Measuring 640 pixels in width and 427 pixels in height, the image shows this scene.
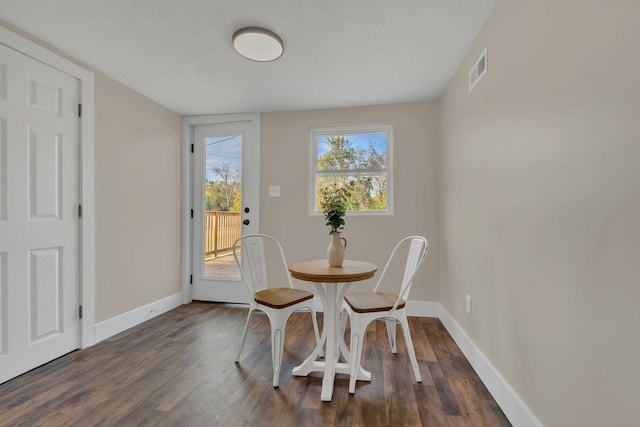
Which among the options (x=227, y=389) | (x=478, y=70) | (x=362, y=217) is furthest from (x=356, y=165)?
(x=227, y=389)

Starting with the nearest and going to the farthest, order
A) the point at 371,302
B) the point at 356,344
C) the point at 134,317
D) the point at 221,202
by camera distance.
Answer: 1. the point at 356,344
2. the point at 371,302
3. the point at 134,317
4. the point at 221,202

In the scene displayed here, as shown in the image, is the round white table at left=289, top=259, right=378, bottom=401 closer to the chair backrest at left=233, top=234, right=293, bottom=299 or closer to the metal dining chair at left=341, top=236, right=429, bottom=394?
the metal dining chair at left=341, top=236, right=429, bottom=394

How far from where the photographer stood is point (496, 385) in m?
1.71

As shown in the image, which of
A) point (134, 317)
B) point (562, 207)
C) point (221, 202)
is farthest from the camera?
point (221, 202)

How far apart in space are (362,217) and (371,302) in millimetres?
1431

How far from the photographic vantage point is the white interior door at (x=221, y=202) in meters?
3.56

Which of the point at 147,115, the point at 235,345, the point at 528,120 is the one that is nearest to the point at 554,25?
the point at 528,120

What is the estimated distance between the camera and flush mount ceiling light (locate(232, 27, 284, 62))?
194 centimetres

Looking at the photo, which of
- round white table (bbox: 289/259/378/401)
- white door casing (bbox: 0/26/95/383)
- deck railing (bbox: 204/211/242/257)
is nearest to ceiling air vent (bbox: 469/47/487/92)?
round white table (bbox: 289/259/378/401)

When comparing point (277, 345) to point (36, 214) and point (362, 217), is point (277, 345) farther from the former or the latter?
point (36, 214)

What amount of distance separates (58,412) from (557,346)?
2379 millimetres

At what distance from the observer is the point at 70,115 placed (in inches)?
90.5

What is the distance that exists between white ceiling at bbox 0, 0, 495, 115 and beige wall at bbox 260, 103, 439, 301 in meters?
0.31

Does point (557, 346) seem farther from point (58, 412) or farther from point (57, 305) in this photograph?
point (57, 305)
